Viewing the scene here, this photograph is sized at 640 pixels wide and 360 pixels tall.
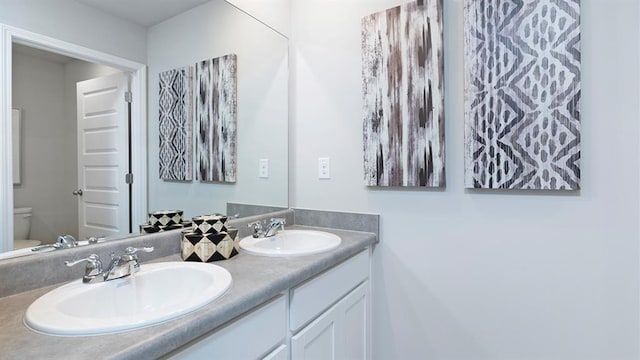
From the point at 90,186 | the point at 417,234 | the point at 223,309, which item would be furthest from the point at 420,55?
the point at 90,186

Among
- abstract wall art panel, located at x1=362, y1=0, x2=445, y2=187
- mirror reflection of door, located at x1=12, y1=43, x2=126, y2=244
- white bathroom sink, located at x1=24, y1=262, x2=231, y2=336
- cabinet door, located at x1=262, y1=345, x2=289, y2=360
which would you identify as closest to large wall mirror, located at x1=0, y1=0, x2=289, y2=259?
mirror reflection of door, located at x1=12, y1=43, x2=126, y2=244

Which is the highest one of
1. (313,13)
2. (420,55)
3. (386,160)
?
(313,13)

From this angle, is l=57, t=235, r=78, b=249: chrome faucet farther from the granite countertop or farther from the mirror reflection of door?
the granite countertop

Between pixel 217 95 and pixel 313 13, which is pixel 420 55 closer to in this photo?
pixel 313 13

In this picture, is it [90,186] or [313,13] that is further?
[313,13]

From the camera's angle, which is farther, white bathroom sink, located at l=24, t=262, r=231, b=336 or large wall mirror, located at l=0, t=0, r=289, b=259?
large wall mirror, located at l=0, t=0, r=289, b=259

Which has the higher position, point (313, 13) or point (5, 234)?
point (313, 13)

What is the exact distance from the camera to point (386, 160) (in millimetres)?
1527

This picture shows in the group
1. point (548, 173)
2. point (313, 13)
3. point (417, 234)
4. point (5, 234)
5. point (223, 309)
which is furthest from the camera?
point (313, 13)

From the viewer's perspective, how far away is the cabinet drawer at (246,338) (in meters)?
0.72

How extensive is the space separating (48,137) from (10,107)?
12 cm

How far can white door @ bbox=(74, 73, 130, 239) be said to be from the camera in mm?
1023

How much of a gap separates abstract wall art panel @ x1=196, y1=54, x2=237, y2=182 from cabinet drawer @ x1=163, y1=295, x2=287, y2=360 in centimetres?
77

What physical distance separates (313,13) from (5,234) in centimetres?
165
